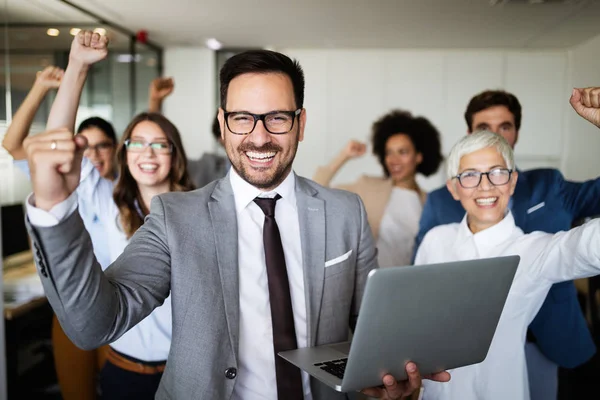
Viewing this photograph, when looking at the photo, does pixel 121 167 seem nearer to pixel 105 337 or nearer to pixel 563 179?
pixel 105 337

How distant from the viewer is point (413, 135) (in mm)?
3000

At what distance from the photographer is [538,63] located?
2229mm

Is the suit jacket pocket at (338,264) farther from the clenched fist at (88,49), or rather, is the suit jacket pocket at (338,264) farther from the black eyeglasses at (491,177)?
the clenched fist at (88,49)

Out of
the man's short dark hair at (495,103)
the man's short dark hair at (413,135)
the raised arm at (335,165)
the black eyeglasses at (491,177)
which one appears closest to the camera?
the black eyeglasses at (491,177)

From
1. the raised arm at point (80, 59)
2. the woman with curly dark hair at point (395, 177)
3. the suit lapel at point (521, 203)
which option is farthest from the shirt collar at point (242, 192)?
the suit lapel at point (521, 203)

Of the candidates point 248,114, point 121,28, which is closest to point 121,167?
point 121,28

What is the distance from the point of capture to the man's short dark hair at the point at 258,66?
1.42 metres

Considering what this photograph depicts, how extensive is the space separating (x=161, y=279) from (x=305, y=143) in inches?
53.9

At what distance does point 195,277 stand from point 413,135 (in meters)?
2.01

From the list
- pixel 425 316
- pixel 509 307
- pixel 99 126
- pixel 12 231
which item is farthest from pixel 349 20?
pixel 12 231

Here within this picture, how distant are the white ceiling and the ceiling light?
0.03 metres

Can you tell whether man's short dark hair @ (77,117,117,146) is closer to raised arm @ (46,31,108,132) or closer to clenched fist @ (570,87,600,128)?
raised arm @ (46,31,108,132)

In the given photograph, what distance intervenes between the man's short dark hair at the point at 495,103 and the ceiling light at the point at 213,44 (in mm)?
1240

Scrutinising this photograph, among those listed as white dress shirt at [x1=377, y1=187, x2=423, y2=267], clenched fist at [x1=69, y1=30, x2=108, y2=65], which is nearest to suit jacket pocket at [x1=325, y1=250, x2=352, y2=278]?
clenched fist at [x1=69, y1=30, x2=108, y2=65]
